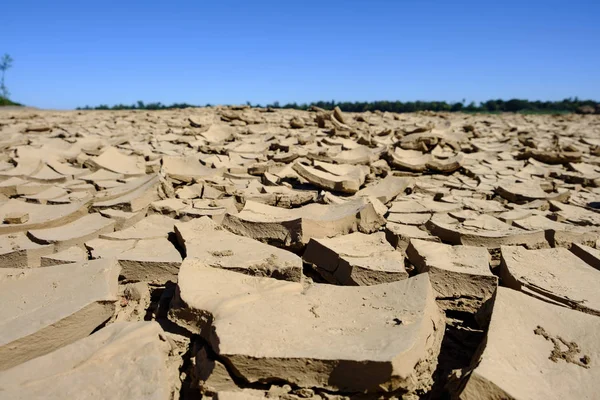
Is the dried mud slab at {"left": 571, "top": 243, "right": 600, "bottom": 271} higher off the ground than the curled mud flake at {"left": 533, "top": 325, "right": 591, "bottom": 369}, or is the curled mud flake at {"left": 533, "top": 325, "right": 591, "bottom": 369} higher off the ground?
the curled mud flake at {"left": 533, "top": 325, "right": 591, "bottom": 369}

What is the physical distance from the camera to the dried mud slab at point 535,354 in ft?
3.39

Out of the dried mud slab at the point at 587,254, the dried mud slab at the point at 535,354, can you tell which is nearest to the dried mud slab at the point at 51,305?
the dried mud slab at the point at 535,354

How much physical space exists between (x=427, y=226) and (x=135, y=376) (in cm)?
172

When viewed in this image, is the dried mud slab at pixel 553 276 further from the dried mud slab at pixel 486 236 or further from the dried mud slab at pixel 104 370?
the dried mud slab at pixel 104 370

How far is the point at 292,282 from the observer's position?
1.58 metres

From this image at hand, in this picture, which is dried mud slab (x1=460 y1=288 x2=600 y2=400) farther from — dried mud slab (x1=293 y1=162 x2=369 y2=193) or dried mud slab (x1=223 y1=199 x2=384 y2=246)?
dried mud slab (x1=293 y1=162 x2=369 y2=193)

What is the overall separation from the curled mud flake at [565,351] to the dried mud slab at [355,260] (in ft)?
1.68

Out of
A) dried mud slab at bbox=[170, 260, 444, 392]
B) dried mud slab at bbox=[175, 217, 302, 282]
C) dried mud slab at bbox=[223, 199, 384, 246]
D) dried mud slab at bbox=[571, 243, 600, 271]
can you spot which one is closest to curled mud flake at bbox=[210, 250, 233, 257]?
dried mud slab at bbox=[175, 217, 302, 282]

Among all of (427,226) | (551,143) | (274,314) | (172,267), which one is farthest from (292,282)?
(551,143)

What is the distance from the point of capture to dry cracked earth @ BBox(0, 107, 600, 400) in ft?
3.57

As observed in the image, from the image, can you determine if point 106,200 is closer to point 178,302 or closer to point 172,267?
point 172,267

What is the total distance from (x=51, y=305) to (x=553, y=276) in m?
1.87

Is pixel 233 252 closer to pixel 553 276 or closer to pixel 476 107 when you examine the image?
pixel 553 276

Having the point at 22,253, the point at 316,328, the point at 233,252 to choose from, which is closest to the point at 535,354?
the point at 316,328
